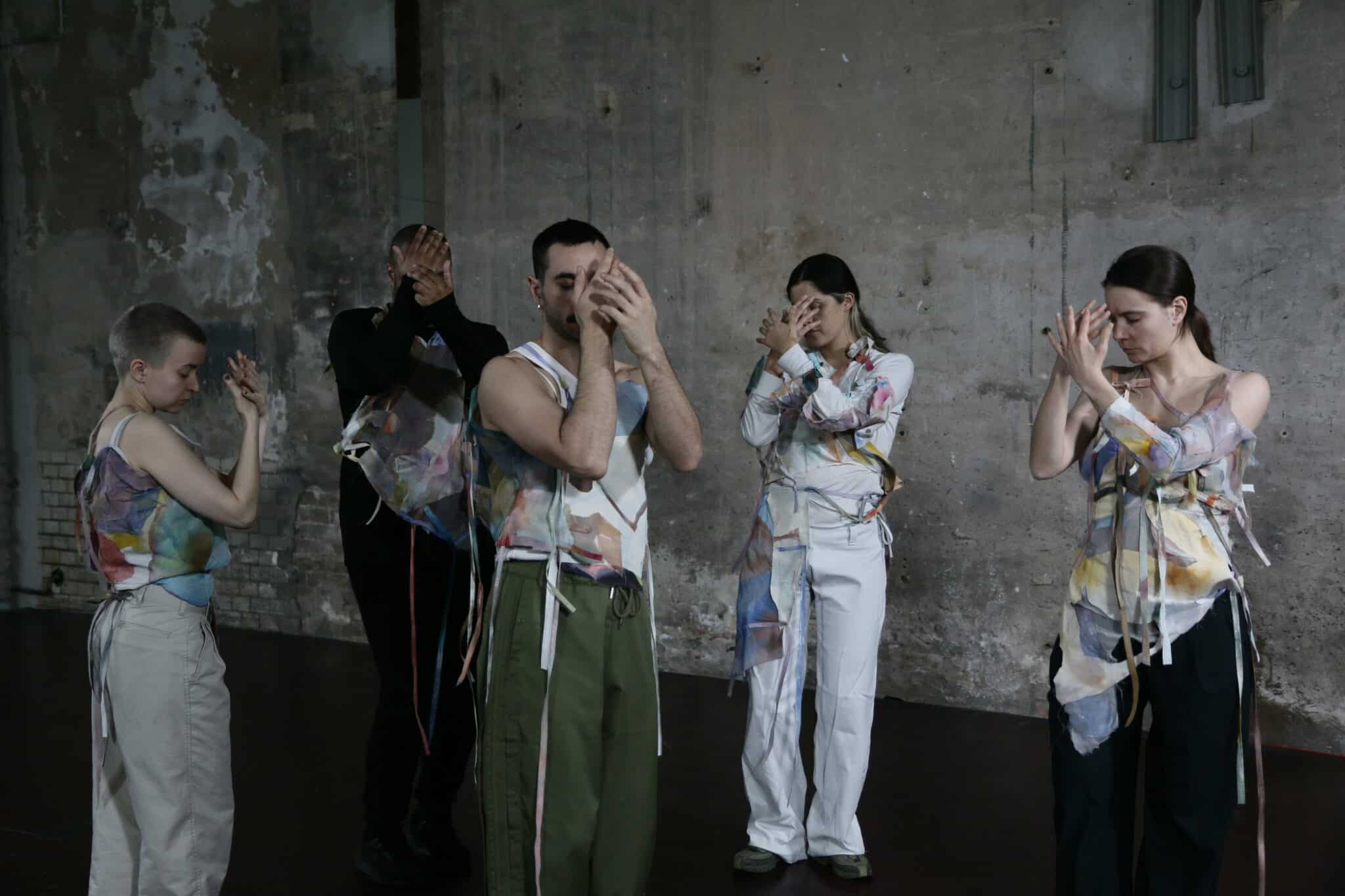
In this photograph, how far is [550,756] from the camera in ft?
6.75

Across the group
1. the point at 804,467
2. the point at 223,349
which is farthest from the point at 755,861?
the point at 223,349

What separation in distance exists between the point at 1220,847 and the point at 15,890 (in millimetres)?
2835

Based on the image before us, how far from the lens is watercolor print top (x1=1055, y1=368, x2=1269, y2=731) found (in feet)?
7.43

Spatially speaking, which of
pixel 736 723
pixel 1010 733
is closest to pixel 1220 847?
pixel 1010 733

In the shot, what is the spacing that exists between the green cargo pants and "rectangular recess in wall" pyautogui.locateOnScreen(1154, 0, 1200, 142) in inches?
121

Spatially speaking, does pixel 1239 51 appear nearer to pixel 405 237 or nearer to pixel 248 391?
pixel 405 237

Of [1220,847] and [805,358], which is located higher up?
[805,358]

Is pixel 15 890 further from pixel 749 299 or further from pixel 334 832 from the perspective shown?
pixel 749 299

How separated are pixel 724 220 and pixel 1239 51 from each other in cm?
202

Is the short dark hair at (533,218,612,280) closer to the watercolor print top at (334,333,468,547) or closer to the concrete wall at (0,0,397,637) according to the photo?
the watercolor print top at (334,333,468,547)

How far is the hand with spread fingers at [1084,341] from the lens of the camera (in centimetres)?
226

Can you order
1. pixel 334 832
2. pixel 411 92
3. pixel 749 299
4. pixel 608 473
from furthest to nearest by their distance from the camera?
pixel 411 92, pixel 749 299, pixel 334 832, pixel 608 473

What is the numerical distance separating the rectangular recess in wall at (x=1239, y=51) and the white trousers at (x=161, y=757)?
12.0ft

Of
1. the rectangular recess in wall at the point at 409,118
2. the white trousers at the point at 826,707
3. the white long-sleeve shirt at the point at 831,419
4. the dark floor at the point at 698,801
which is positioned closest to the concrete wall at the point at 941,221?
the rectangular recess in wall at the point at 409,118
